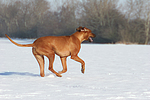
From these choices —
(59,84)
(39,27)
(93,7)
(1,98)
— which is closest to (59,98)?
(1,98)

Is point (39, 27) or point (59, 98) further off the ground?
point (59, 98)

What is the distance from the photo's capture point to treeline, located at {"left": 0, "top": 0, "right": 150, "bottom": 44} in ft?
129

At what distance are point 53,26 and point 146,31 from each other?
74.6 ft

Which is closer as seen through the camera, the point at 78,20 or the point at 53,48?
the point at 53,48

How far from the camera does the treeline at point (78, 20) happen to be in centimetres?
3947

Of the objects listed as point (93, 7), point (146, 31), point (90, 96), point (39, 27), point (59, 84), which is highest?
point (90, 96)

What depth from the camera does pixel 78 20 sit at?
158 feet

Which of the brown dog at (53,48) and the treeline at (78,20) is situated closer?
the brown dog at (53,48)

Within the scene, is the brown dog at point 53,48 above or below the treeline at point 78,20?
above

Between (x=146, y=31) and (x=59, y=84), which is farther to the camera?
(x=146, y=31)

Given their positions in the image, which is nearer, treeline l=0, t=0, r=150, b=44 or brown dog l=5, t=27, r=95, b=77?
brown dog l=5, t=27, r=95, b=77

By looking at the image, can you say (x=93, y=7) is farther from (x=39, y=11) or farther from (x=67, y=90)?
(x=67, y=90)

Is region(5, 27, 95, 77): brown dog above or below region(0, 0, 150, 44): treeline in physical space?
above

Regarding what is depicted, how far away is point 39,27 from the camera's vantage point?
2317 inches
